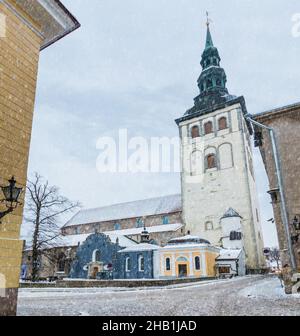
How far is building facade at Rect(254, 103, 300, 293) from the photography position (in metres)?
12.7

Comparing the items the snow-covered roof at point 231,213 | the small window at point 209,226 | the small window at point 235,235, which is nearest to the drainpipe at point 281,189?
the small window at point 235,235

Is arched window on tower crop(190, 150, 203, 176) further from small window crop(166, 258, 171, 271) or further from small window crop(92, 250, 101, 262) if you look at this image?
small window crop(92, 250, 101, 262)

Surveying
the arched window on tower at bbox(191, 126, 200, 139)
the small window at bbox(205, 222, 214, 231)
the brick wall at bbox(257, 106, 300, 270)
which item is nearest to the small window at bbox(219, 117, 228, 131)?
the arched window on tower at bbox(191, 126, 200, 139)

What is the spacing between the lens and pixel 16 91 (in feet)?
19.9

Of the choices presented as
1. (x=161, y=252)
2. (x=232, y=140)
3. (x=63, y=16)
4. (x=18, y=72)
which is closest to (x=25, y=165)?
(x=18, y=72)

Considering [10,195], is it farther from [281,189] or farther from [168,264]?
[168,264]

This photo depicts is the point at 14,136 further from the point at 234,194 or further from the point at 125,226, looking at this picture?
the point at 125,226

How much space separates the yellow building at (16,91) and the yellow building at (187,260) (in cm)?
2800

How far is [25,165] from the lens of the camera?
6035mm

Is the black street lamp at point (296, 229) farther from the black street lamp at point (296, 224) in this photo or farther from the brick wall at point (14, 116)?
the brick wall at point (14, 116)

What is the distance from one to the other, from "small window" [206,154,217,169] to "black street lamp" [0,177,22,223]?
38.4 meters

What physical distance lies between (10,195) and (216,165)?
3851 centimetres
